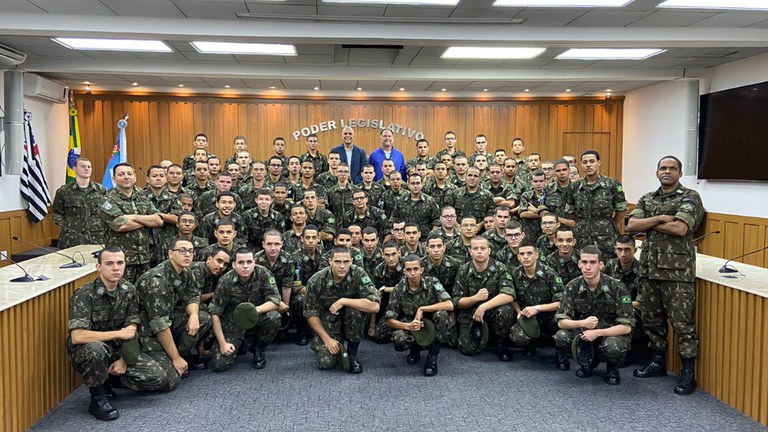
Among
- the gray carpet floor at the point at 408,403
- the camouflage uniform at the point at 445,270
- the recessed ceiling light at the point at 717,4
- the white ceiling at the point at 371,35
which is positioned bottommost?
the gray carpet floor at the point at 408,403

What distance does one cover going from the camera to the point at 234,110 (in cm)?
1215

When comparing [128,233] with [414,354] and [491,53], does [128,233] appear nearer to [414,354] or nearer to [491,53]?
[414,354]

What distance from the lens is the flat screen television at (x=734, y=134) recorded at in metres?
8.52

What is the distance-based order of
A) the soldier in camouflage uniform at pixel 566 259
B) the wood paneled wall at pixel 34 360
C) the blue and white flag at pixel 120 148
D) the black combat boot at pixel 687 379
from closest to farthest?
the wood paneled wall at pixel 34 360
the black combat boot at pixel 687 379
the soldier in camouflage uniform at pixel 566 259
the blue and white flag at pixel 120 148

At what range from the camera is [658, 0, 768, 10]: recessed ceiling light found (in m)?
6.00

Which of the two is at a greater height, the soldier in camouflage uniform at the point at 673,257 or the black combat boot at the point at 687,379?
the soldier in camouflage uniform at the point at 673,257

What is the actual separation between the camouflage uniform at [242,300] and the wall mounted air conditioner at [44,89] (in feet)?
22.7

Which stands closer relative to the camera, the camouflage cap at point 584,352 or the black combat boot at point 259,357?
the camouflage cap at point 584,352

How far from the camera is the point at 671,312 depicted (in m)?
4.62

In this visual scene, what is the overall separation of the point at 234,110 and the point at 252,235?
6324mm

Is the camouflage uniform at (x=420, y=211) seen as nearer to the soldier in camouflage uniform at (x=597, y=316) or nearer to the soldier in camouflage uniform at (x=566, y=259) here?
the soldier in camouflage uniform at (x=566, y=259)

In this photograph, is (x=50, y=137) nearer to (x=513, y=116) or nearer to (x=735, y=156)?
(x=513, y=116)

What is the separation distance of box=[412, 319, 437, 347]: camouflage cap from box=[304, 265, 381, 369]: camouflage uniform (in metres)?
0.47

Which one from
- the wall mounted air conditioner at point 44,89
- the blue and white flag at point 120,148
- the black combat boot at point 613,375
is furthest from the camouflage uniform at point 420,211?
the wall mounted air conditioner at point 44,89
